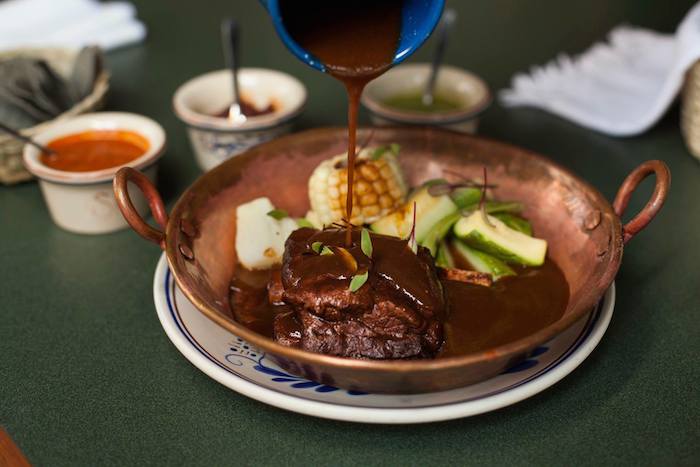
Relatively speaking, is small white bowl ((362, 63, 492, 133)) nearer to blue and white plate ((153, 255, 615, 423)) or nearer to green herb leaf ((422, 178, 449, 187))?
green herb leaf ((422, 178, 449, 187))

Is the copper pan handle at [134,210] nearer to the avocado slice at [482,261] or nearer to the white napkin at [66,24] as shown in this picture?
the avocado slice at [482,261]

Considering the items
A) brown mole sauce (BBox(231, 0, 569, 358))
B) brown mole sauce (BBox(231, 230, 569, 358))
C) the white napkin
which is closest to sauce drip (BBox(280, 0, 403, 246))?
brown mole sauce (BBox(231, 0, 569, 358))

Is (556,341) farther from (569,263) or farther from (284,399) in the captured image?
(284,399)

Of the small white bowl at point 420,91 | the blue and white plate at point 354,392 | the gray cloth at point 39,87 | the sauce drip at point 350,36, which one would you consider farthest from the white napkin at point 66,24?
the blue and white plate at point 354,392

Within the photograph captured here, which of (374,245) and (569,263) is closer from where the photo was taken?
(374,245)

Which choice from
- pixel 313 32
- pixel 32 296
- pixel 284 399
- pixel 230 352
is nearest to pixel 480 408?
pixel 284 399

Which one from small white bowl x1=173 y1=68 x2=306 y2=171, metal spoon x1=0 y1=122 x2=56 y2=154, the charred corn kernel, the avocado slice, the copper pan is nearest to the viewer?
the copper pan
